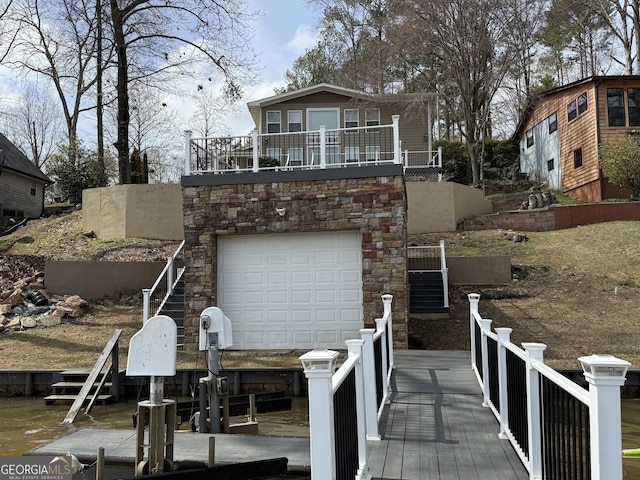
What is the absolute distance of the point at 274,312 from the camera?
468 inches

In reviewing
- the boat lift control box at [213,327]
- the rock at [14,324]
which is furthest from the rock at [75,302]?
the boat lift control box at [213,327]

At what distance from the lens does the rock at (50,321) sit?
1395 centimetres

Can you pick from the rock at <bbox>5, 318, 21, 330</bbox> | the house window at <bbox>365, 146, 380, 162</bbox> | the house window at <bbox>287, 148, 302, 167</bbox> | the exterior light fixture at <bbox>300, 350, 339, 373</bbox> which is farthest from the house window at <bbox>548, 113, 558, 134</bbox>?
the exterior light fixture at <bbox>300, 350, 339, 373</bbox>

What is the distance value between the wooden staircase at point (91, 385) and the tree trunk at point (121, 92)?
45.0 feet

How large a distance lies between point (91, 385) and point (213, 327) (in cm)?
356

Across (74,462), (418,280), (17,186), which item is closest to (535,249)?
(418,280)

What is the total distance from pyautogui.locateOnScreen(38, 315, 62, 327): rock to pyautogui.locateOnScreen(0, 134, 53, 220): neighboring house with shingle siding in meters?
13.6

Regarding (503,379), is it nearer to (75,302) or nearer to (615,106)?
(75,302)

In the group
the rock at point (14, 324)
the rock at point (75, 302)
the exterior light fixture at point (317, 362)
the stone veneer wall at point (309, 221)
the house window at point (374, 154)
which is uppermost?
the house window at point (374, 154)

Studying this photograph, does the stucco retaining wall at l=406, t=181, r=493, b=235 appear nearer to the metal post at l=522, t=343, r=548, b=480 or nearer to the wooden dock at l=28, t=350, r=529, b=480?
the wooden dock at l=28, t=350, r=529, b=480

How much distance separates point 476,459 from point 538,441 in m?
0.91

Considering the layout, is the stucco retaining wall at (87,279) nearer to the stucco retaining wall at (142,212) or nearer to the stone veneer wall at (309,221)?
the stucco retaining wall at (142,212)

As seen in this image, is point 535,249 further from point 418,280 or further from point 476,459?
point 476,459

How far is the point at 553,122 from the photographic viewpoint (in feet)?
91.4
